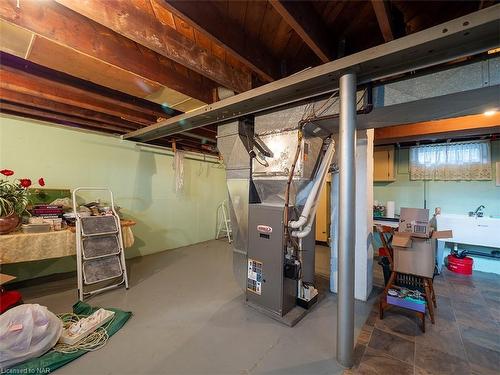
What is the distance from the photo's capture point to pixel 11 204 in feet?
7.85

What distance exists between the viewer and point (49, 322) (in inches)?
67.6

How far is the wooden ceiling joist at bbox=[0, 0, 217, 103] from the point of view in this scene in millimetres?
1299

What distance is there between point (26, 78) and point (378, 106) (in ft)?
10.6

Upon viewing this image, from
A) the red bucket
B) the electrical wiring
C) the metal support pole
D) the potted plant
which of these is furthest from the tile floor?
the potted plant

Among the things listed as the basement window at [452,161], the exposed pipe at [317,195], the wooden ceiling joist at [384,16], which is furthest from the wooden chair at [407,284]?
the basement window at [452,161]

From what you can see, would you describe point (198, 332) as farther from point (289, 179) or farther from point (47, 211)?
point (47, 211)

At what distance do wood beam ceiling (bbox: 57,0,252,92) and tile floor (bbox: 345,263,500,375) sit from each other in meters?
2.60

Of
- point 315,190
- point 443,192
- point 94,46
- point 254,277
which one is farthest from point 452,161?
point 94,46

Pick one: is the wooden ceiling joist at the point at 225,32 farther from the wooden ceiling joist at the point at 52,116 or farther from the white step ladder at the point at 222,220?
the white step ladder at the point at 222,220

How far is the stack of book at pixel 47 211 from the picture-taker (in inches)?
101

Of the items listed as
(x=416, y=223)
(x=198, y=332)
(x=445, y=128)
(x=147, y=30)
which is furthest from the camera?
(x=445, y=128)

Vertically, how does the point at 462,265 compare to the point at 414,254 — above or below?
below

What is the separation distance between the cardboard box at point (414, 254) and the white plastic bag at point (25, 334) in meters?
3.09

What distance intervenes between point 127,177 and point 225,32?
137 inches
